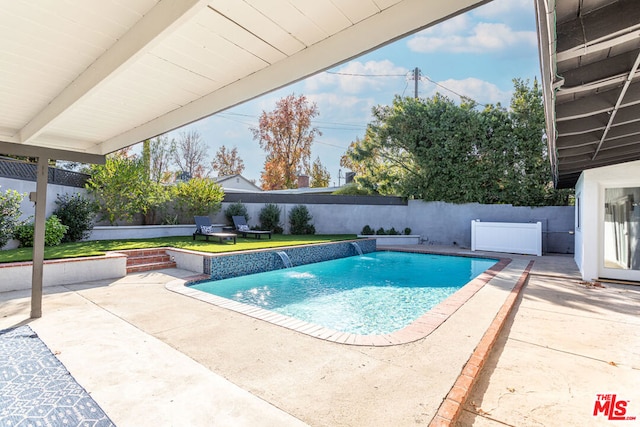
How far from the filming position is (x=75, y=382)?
2.67 metres

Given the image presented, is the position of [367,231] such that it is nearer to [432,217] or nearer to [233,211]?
[432,217]

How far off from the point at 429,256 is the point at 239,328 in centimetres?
977

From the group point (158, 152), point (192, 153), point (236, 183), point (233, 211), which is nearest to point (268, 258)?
point (233, 211)

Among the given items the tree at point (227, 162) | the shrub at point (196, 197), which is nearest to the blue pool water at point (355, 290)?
the shrub at point (196, 197)

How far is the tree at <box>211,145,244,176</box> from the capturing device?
30328 millimetres

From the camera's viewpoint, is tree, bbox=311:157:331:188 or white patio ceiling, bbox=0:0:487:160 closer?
white patio ceiling, bbox=0:0:487:160

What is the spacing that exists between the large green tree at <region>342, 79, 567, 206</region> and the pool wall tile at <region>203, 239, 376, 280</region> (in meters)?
5.55

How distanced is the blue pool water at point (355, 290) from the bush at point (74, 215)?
5923 mm

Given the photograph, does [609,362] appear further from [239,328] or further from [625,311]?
[239,328]

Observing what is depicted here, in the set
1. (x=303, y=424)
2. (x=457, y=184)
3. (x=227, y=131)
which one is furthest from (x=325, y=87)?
(x=303, y=424)

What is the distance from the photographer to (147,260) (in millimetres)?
8258

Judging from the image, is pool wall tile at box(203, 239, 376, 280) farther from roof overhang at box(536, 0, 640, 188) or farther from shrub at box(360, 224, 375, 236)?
roof overhang at box(536, 0, 640, 188)

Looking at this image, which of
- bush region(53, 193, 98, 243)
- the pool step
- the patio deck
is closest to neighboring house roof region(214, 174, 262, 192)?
bush region(53, 193, 98, 243)

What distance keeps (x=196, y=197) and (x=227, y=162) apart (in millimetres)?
17918
